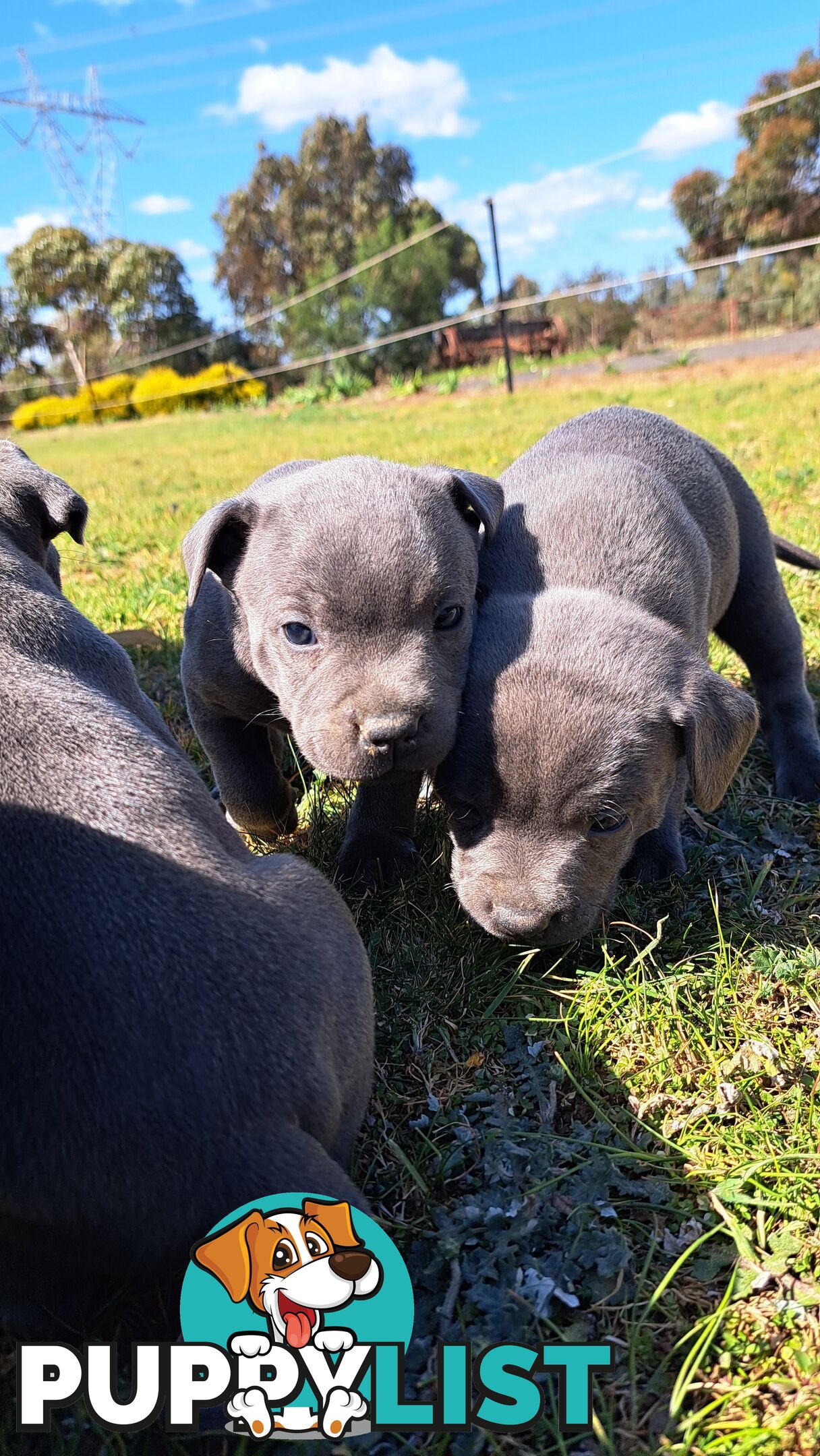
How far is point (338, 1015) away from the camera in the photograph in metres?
2.12

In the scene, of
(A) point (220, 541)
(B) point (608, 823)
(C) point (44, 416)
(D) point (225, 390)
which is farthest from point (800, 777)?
(C) point (44, 416)

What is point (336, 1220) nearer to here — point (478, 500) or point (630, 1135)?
point (630, 1135)

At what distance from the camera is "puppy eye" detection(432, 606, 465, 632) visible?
312 cm

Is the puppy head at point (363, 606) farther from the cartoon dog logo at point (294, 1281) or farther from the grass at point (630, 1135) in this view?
the cartoon dog logo at point (294, 1281)

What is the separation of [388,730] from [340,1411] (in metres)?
1.53

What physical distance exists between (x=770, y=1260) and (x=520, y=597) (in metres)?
1.89

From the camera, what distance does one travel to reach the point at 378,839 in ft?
11.6

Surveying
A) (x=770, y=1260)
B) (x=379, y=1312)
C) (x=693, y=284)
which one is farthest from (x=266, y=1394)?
(x=693, y=284)

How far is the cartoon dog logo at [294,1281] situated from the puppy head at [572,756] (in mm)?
1104

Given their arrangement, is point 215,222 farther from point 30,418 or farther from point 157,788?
point 157,788

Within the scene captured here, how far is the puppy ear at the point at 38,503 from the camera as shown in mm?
3537

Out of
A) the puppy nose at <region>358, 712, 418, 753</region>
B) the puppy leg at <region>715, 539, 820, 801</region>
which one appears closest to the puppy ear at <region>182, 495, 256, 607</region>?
the puppy nose at <region>358, 712, 418, 753</region>

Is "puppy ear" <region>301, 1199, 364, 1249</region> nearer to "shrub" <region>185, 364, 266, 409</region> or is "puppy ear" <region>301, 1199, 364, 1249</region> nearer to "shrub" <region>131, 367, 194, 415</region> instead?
"shrub" <region>185, 364, 266, 409</region>

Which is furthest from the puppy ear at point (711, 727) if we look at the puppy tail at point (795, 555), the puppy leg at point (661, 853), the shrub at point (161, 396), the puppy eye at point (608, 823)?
the shrub at point (161, 396)
